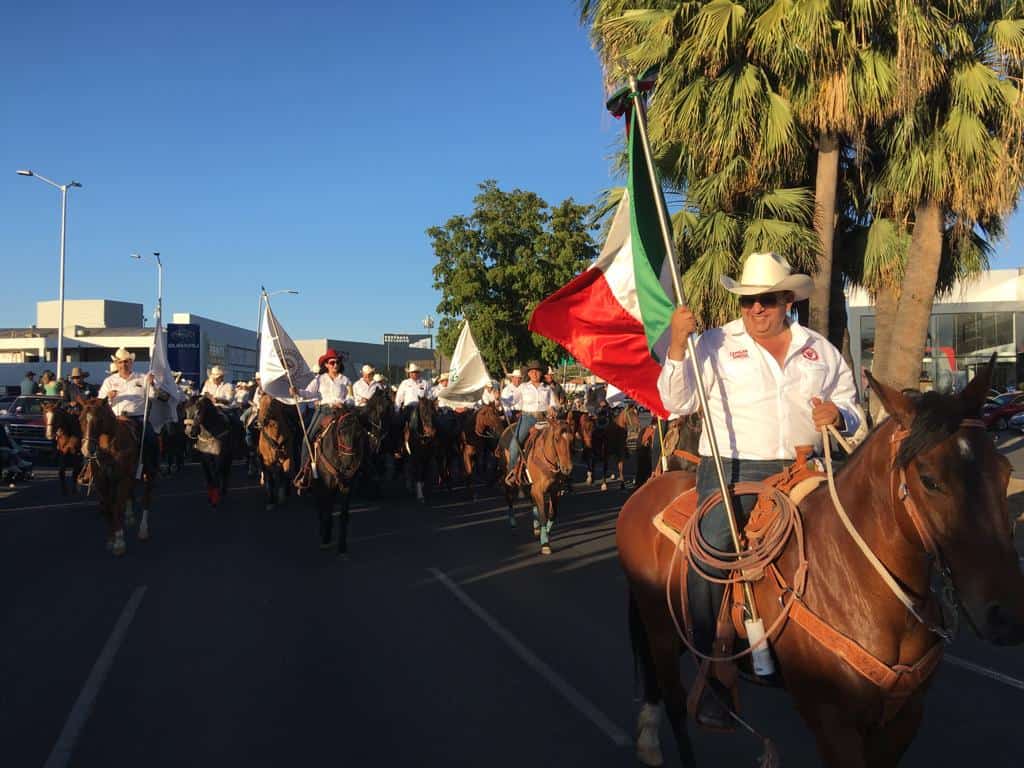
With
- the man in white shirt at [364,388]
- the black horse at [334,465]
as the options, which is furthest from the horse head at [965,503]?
the man in white shirt at [364,388]

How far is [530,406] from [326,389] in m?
3.30

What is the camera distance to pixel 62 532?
1377cm

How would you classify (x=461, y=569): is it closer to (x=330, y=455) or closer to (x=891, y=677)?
(x=330, y=455)

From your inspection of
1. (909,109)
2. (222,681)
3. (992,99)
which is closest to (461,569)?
(222,681)

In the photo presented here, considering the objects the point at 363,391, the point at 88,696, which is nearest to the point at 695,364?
the point at 88,696

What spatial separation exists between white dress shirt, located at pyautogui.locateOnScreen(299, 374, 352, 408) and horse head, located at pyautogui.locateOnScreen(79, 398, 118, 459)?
2.98 meters

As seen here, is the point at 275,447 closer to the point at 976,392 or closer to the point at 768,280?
the point at 768,280

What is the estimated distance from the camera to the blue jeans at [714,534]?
411cm

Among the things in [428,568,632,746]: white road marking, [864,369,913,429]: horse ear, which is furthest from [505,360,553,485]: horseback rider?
[864,369,913,429]: horse ear

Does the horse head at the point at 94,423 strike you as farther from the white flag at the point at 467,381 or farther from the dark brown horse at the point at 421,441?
the white flag at the point at 467,381

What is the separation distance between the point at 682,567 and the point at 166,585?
701cm

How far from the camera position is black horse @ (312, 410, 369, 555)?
12.1 metres

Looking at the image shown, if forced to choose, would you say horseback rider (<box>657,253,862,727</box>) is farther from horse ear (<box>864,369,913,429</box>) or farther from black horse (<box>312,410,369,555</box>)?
black horse (<box>312,410,369,555</box>)

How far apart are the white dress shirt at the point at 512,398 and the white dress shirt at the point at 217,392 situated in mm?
7195
